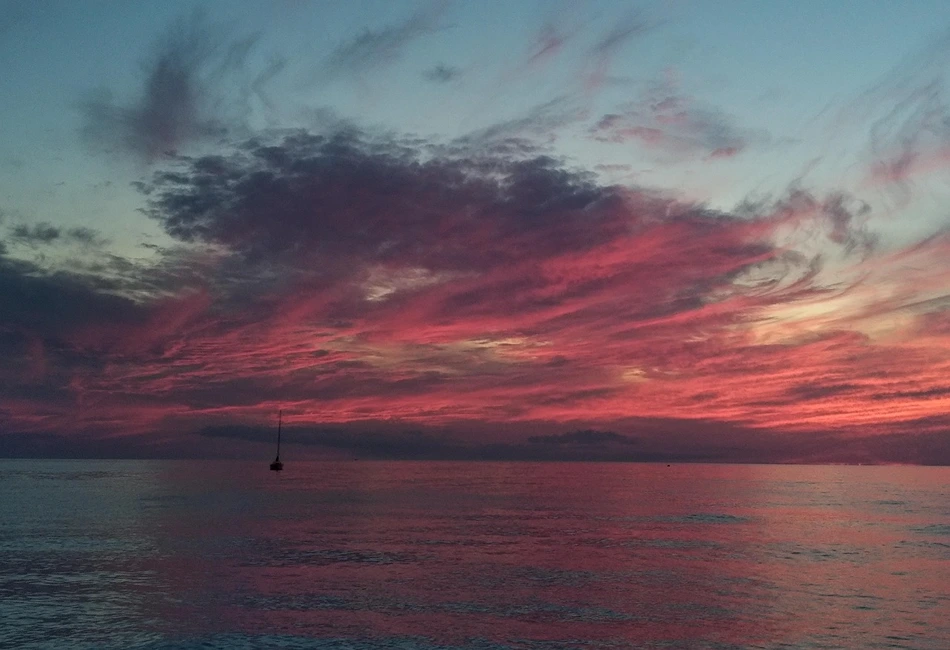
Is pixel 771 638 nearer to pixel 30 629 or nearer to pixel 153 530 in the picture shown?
pixel 30 629

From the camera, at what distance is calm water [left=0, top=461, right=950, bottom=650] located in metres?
36.3

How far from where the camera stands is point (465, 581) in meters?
49.7

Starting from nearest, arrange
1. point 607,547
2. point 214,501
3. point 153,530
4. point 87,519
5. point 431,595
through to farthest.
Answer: point 431,595 < point 607,547 < point 153,530 < point 87,519 < point 214,501

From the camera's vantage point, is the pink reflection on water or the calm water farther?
the pink reflection on water

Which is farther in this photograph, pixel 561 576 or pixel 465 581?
pixel 561 576

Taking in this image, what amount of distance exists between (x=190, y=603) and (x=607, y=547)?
118ft

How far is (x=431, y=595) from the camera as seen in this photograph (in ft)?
148

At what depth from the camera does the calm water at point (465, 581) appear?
36312 mm

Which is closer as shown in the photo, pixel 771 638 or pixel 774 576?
pixel 771 638

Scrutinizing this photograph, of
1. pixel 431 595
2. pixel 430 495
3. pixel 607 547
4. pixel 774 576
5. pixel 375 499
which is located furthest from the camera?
pixel 430 495

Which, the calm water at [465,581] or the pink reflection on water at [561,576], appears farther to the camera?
the pink reflection on water at [561,576]

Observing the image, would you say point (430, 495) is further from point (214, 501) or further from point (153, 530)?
point (153, 530)

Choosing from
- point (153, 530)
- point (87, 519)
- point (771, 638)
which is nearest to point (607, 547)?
point (771, 638)

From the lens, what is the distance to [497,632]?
121ft
